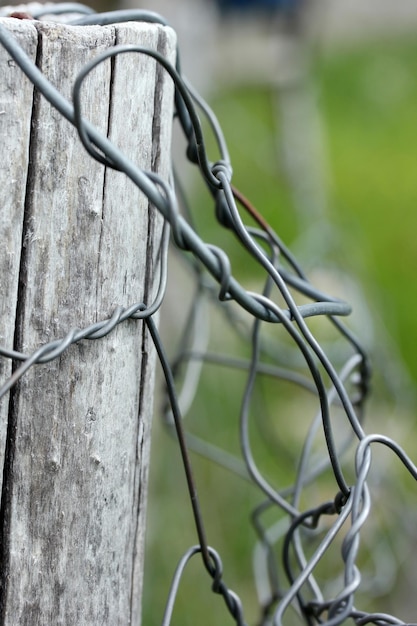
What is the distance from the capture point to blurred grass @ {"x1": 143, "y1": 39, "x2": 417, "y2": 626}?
2.36 metres

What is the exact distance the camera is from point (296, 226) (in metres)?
4.60

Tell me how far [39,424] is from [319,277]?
2.80 m

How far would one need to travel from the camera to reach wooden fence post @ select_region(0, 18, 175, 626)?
73cm

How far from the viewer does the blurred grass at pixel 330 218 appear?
236cm

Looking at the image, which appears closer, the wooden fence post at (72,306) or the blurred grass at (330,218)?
the wooden fence post at (72,306)

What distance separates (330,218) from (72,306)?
3974 millimetres

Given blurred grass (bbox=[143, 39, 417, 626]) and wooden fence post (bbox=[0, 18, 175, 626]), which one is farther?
blurred grass (bbox=[143, 39, 417, 626])

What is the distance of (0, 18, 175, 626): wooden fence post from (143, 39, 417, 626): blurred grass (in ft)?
4.50

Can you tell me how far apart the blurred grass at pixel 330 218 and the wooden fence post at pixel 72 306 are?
4.50ft

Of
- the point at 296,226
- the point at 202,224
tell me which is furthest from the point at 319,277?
the point at 296,226

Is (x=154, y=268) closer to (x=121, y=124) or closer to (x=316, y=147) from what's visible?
(x=121, y=124)

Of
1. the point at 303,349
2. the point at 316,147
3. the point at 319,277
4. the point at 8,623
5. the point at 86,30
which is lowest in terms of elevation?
the point at 8,623

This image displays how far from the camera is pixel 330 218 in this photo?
463 cm

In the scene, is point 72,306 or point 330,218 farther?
point 330,218
